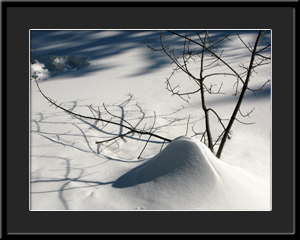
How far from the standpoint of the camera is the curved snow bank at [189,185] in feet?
3.56

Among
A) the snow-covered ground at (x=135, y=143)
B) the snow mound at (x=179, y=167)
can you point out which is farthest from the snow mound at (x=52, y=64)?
the snow mound at (x=179, y=167)

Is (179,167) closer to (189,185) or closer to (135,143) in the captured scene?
(189,185)

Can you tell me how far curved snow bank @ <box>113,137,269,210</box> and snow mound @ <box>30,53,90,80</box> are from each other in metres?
1.80

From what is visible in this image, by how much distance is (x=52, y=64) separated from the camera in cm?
277

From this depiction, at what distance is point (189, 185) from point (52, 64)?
7.13 feet

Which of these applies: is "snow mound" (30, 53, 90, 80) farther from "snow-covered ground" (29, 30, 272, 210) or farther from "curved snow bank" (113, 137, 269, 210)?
"curved snow bank" (113, 137, 269, 210)

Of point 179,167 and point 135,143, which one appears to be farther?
point 135,143

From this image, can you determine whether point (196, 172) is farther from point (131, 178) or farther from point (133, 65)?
point (133, 65)

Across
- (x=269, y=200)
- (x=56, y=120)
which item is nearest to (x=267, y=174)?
(x=269, y=200)

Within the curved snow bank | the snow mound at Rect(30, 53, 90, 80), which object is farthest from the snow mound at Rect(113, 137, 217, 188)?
the snow mound at Rect(30, 53, 90, 80)

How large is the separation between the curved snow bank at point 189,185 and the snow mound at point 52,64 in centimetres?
180

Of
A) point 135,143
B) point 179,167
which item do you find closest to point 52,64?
point 135,143
